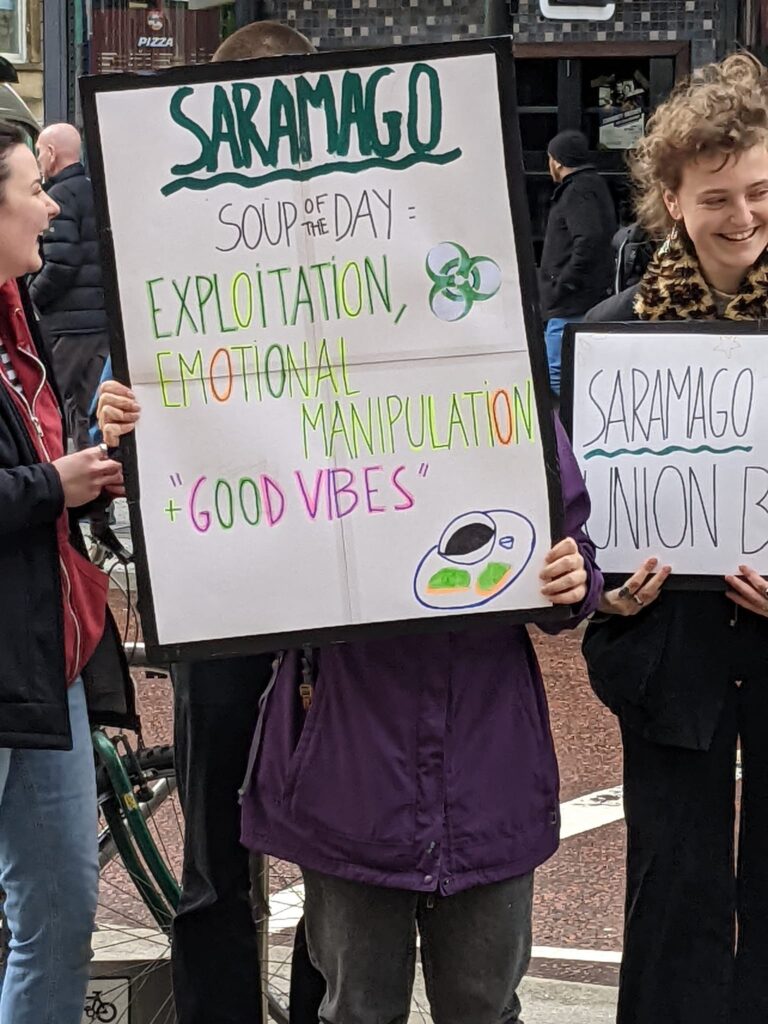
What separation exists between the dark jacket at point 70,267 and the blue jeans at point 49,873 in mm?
6490

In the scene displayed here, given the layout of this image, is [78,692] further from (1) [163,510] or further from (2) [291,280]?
(2) [291,280]

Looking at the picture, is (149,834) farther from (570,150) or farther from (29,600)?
(570,150)

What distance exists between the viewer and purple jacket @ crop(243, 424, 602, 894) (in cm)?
270

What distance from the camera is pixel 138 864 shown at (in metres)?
3.57

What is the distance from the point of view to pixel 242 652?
8.89 feet

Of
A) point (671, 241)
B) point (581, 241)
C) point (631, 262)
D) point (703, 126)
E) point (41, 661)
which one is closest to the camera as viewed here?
point (41, 661)

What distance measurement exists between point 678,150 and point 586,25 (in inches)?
368

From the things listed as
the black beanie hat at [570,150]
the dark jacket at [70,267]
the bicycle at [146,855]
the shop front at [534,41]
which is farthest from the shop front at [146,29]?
the bicycle at [146,855]

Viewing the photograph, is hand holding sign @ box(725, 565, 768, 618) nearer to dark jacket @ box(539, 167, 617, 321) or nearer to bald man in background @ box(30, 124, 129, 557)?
bald man in background @ box(30, 124, 129, 557)

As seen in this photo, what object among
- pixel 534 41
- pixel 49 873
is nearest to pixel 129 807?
pixel 49 873

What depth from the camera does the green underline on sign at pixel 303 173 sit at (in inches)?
104

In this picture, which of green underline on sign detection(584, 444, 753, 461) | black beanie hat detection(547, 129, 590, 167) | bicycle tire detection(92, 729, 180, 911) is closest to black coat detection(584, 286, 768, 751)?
green underline on sign detection(584, 444, 753, 461)

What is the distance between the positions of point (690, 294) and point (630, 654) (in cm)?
65

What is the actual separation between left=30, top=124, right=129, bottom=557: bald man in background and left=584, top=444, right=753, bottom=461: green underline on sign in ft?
21.0
